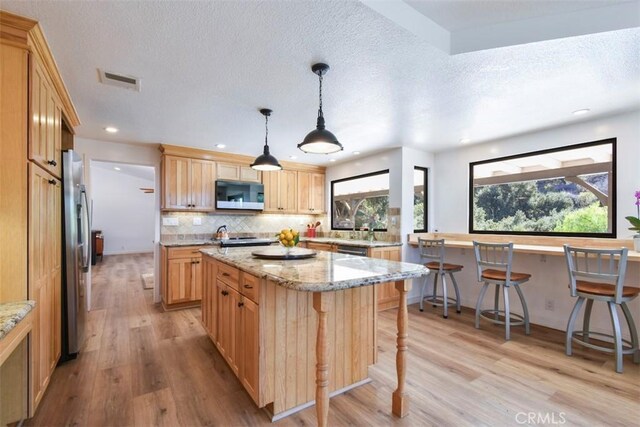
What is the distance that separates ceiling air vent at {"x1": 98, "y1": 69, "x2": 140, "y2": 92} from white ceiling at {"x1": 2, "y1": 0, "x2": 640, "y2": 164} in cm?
8

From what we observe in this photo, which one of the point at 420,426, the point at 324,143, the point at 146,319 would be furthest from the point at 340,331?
the point at 146,319

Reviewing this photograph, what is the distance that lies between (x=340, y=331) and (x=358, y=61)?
1870mm

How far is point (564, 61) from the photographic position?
78.2 inches

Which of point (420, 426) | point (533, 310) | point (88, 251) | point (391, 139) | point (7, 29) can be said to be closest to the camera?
point (7, 29)

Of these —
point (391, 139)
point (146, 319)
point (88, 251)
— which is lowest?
point (146, 319)

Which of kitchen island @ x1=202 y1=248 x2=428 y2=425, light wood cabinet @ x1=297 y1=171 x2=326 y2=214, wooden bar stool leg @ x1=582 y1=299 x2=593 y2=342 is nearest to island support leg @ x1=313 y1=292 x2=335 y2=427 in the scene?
kitchen island @ x1=202 y1=248 x2=428 y2=425

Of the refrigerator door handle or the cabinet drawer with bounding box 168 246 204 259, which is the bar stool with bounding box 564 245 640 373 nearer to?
the cabinet drawer with bounding box 168 246 204 259

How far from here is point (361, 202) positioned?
5.24 metres

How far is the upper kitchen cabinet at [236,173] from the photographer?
468cm

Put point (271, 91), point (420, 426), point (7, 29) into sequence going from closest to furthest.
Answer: point (7, 29), point (420, 426), point (271, 91)

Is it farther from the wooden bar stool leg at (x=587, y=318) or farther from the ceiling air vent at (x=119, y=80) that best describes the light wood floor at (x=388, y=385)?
the ceiling air vent at (x=119, y=80)

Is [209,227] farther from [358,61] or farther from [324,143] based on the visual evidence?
[358,61]

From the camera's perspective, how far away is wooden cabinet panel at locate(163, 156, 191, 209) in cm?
420

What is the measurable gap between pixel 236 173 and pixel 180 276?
5.92 ft
